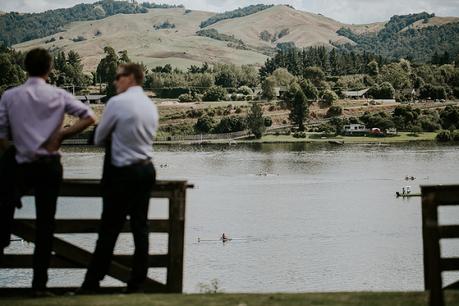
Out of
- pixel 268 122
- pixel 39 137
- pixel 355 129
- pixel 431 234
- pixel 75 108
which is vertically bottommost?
pixel 355 129

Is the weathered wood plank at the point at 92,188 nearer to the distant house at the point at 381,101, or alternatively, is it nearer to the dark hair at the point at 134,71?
the dark hair at the point at 134,71

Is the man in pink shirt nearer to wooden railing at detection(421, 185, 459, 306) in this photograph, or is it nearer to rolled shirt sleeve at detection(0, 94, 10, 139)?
rolled shirt sleeve at detection(0, 94, 10, 139)

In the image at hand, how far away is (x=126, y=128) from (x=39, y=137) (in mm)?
901

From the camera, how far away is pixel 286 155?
5266 inches

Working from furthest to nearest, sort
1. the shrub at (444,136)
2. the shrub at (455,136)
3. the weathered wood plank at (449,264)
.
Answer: the shrub at (455,136) < the shrub at (444,136) < the weathered wood plank at (449,264)

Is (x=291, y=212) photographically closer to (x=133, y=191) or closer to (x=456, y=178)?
(x=456, y=178)

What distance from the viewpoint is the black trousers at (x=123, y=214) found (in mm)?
9719

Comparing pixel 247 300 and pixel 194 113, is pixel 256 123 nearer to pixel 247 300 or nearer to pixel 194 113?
pixel 194 113

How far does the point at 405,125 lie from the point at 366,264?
12449 centimetres

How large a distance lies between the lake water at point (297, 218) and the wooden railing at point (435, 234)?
27.0 metres

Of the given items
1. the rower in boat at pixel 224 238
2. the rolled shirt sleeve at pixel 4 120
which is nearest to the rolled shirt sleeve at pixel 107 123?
the rolled shirt sleeve at pixel 4 120

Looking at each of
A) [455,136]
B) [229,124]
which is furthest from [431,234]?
[229,124]

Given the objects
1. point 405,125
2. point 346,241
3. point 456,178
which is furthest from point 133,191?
point 405,125

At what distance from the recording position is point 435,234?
934 centimetres
